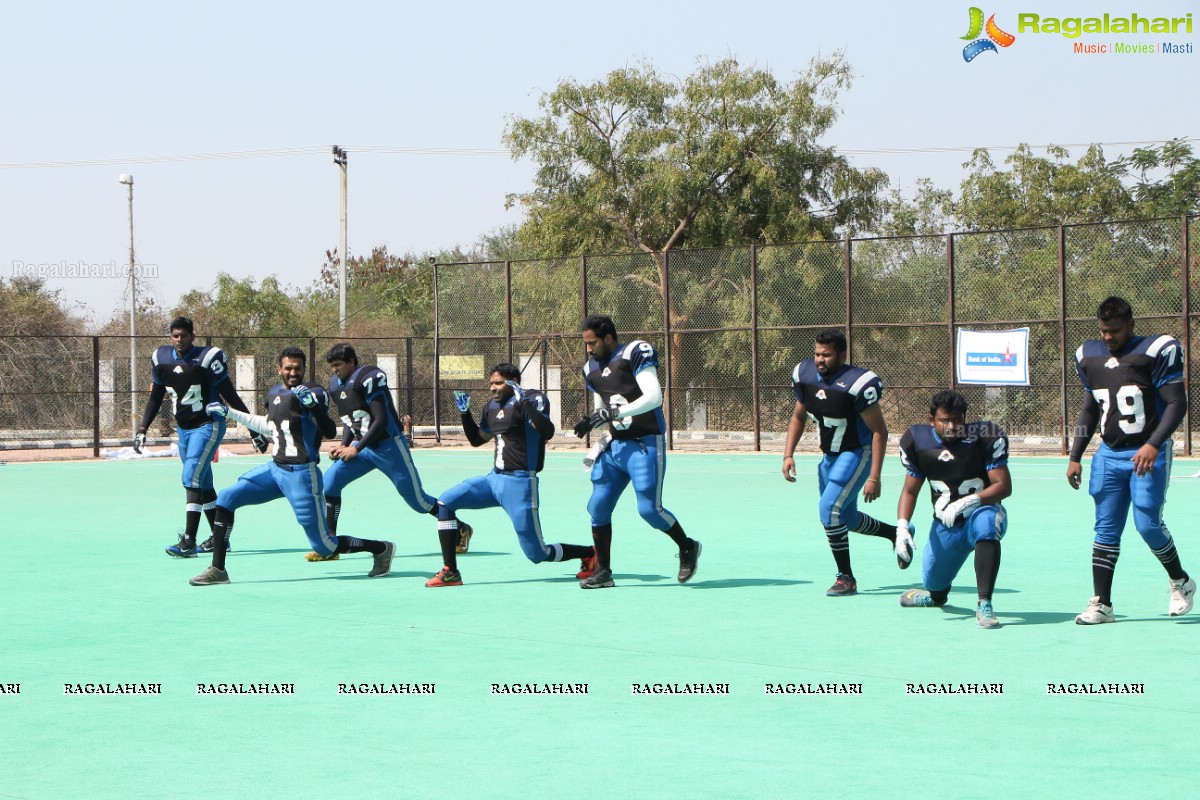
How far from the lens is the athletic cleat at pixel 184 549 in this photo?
13250mm

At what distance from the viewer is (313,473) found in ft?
38.4

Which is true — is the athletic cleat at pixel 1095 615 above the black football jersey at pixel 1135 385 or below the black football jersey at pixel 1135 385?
below

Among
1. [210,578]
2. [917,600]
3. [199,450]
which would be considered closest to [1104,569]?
[917,600]

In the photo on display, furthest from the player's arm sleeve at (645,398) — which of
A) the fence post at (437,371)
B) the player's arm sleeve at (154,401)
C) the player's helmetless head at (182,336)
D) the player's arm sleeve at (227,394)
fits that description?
the fence post at (437,371)

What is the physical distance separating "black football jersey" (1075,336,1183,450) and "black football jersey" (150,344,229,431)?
8.38m

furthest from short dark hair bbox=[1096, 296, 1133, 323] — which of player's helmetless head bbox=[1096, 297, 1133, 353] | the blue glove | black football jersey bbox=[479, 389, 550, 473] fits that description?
the blue glove

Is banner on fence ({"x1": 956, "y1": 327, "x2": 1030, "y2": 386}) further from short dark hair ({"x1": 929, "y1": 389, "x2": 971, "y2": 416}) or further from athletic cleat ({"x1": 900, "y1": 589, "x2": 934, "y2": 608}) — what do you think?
short dark hair ({"x1": 929, "y1": 389, "x2": 971, "y2": 416})

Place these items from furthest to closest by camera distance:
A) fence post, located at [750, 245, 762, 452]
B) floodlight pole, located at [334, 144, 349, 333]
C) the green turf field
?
floodlight pole, located at [334, 144, 349, 333] < fence post, located at [750, 245, 762, 452] < the green turf field

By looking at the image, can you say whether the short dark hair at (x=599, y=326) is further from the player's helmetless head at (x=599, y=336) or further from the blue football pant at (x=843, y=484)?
the blue football pant at (x=843, y=484)

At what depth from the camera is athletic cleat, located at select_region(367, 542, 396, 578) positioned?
11891 millimetres

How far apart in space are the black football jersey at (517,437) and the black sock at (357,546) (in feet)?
4.41

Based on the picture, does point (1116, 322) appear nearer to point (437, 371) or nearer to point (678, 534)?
point (678, 534)

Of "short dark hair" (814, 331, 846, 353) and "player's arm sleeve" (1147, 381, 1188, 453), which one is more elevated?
"short dark hair" (814, 331, 846, 353)

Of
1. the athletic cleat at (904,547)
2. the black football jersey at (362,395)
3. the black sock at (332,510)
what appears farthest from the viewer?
the black sock at (332,510)
